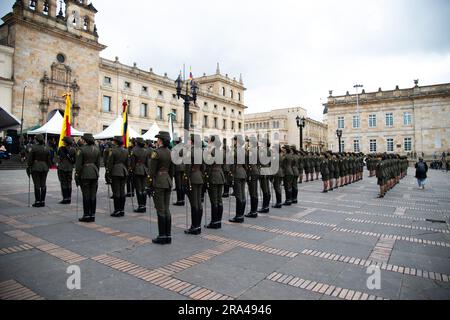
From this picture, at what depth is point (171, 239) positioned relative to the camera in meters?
5.45

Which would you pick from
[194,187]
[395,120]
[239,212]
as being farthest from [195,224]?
[395,120]

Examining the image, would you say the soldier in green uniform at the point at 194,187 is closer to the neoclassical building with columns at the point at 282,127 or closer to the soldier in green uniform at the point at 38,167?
the soldier in green uniform at the point at 38,167

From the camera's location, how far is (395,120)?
44.7 meters

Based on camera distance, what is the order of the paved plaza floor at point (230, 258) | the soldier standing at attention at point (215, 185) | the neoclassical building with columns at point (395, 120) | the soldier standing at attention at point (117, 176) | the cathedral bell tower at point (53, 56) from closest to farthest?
the paved plaza floor at point (230, 258), the soldier standing at attention at point (215, 185), the soldier standing at attention at point (117, 176), the cathedral bell tower at point (53, 56), the neoclassical building with columns at point (395, 120)

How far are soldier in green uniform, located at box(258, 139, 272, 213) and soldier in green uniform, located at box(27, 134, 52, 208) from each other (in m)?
6.46

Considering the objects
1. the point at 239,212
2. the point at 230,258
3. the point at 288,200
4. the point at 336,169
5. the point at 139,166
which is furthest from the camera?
the point at 336,169

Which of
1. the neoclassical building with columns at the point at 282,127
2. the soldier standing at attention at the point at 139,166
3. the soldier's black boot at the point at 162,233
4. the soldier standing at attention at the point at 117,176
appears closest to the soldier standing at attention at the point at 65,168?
the soldier standing at attention at the point at 139,166

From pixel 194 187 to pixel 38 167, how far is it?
5.54 m

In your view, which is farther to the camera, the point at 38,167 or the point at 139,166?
the point at 139,166

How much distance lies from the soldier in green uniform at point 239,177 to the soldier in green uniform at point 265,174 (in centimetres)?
91

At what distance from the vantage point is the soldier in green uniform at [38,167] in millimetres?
8406

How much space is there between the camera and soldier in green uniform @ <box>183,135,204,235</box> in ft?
19.8

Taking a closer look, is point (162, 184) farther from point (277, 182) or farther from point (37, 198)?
point (37, 198)
